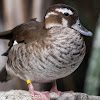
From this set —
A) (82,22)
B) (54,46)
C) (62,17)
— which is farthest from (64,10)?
(82,22)

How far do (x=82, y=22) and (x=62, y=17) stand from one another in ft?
1.26

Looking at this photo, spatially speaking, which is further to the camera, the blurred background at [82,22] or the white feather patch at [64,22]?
the blurred background at [82,22]

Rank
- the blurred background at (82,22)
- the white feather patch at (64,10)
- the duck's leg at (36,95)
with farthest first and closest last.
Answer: the blurred background at (82,22) < the duck's leg at (36,95) < the white feather patch at (64,10)

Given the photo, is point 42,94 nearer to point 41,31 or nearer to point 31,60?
point 31,60

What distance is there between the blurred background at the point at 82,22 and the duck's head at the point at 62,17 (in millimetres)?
290

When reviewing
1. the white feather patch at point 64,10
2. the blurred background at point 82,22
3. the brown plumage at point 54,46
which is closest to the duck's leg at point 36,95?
the brown plumage at point 54,46

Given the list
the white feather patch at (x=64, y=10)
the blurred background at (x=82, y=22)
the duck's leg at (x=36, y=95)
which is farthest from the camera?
the blurred background at (x=82, y=22)

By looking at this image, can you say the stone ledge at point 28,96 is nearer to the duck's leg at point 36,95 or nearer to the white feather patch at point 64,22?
the duck's leg at point 36,95

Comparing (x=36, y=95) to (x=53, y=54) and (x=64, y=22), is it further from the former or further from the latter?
(x=64, y=22)

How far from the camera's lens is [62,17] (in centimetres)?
88

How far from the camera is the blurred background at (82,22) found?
115 centimetres

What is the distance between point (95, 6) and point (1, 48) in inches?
25.0

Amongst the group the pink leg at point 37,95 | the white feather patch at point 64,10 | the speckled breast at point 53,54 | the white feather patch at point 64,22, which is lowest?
the pink leg at point 37,95

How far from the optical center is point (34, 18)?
3.74 feet
